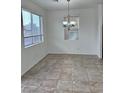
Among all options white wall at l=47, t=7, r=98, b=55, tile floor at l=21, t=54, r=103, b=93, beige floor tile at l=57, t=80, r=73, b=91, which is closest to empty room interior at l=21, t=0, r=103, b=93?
white wall at l=47, t=7, r=98, b=55

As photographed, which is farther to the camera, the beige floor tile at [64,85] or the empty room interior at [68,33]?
the empty room interior at [68,33]

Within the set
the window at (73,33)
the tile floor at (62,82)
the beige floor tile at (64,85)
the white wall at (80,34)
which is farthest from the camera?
the window at (73,33)

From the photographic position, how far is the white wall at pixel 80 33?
25.9 feet

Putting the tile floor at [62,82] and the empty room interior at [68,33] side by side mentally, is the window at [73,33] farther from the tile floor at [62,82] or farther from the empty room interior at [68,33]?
the tile floor at [62,82]

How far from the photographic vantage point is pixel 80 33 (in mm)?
8078

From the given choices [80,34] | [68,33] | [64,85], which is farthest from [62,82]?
[68,33]

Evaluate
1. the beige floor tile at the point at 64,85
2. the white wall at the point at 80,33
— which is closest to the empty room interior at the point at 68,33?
the white wall at the point at 80,33

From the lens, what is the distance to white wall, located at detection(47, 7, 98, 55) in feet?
25.9

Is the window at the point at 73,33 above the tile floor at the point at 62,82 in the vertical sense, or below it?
above

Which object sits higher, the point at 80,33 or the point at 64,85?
the point at 80,33

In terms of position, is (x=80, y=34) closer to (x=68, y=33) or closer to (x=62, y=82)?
(x=68, y=33)

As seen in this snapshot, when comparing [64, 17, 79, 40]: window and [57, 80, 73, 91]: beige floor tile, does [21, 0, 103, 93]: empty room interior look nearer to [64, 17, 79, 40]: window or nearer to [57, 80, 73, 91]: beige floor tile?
[64, 17, 79, 40]: window
